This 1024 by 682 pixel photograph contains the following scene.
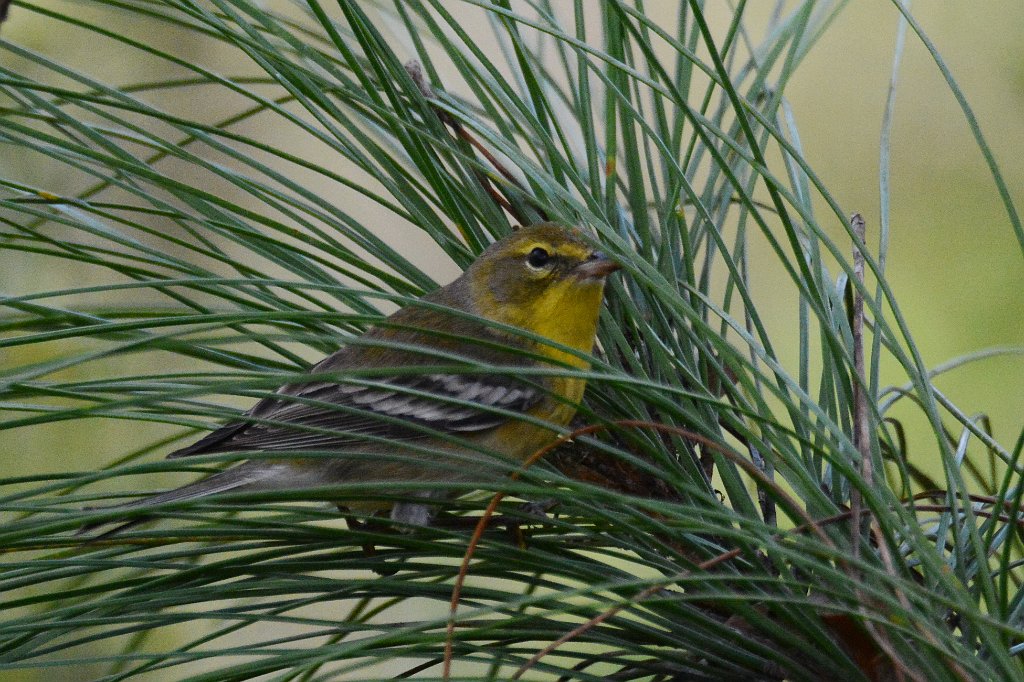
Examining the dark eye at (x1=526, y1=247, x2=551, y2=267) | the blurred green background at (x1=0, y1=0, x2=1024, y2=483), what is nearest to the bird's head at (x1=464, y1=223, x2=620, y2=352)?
the dark eye at (x1=526, y1=247, x2=551, y2=267)

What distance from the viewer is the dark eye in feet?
6.11

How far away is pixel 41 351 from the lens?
2.84m

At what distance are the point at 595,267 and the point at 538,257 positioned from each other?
23 centimetres

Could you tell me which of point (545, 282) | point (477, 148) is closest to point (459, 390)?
point (545, 282)

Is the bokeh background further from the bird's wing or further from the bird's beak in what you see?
the bird's beak

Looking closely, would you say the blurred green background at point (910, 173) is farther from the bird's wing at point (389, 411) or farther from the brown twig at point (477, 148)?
the brown twig at point (477, 148)

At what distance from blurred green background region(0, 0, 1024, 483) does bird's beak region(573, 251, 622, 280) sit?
67.8 inches

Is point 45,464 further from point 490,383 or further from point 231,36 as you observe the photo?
point 231,36

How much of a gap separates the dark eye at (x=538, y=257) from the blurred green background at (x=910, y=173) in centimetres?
157

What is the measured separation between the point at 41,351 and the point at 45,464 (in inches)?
15.3

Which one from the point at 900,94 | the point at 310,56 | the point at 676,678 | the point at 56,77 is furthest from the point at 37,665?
the point at 900,94

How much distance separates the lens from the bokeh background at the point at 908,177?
3.22m

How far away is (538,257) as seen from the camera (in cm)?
191

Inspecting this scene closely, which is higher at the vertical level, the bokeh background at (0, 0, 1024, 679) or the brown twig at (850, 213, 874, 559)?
the bokeh background at (0, 0, 1024, 679)
